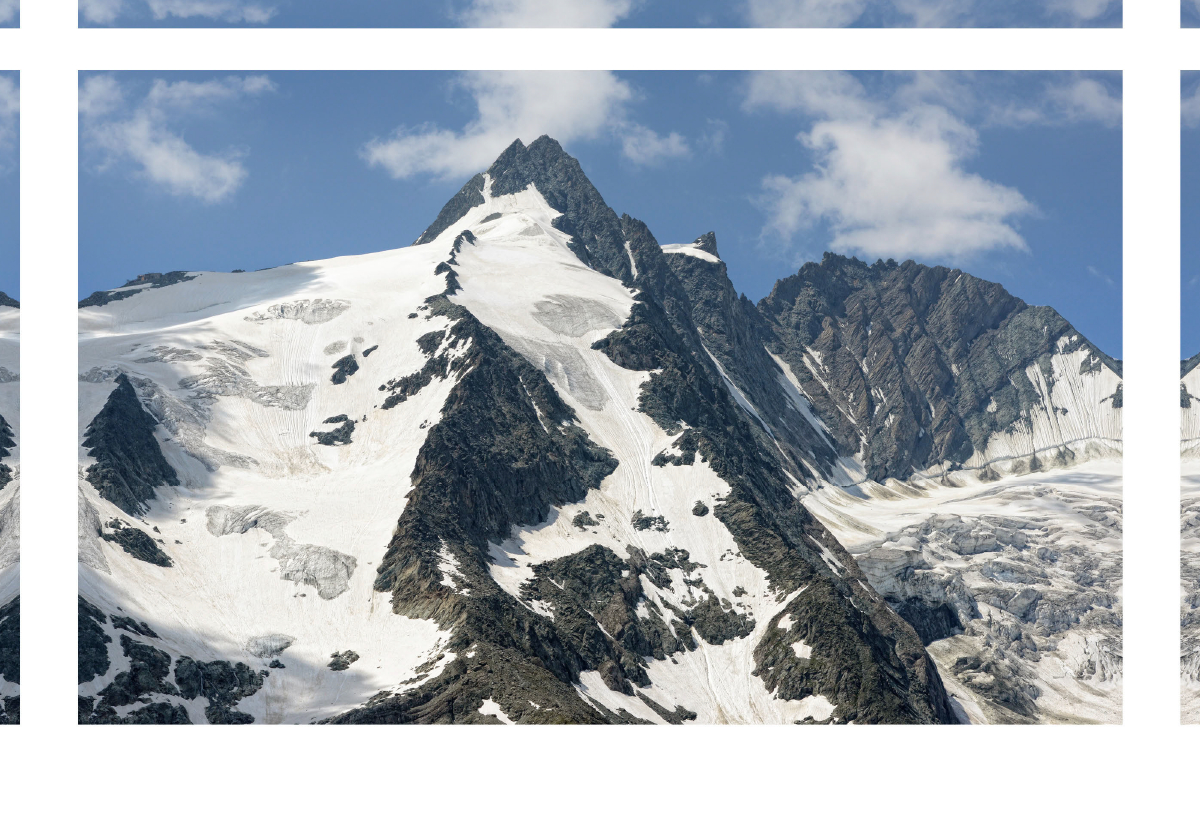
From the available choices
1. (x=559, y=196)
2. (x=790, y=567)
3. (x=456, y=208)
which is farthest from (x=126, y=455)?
(x=559, y=196)

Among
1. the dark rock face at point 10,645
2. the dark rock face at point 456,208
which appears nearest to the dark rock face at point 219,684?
the dark rock face at point 10,645

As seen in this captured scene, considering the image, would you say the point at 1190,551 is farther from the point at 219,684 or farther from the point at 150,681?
the point at 150,681

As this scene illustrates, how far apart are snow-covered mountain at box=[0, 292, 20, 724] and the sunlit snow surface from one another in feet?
200

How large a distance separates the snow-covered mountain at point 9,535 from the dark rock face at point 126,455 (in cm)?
423

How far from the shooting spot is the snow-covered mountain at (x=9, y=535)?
35438 millimetres

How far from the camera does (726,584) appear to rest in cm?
6781

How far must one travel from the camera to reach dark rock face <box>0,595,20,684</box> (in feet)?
117

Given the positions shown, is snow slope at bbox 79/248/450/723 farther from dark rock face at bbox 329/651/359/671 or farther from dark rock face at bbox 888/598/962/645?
dark rock face at bbox 888/598/962/645

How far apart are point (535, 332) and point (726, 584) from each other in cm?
3790

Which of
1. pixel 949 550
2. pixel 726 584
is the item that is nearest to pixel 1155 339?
pixel 726 584

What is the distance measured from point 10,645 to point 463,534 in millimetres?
27096

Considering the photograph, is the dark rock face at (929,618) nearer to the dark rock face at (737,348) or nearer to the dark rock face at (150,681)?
the dark rock face at (737,348)

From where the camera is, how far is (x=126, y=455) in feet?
203

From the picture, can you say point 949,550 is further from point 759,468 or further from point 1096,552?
point 759,468
